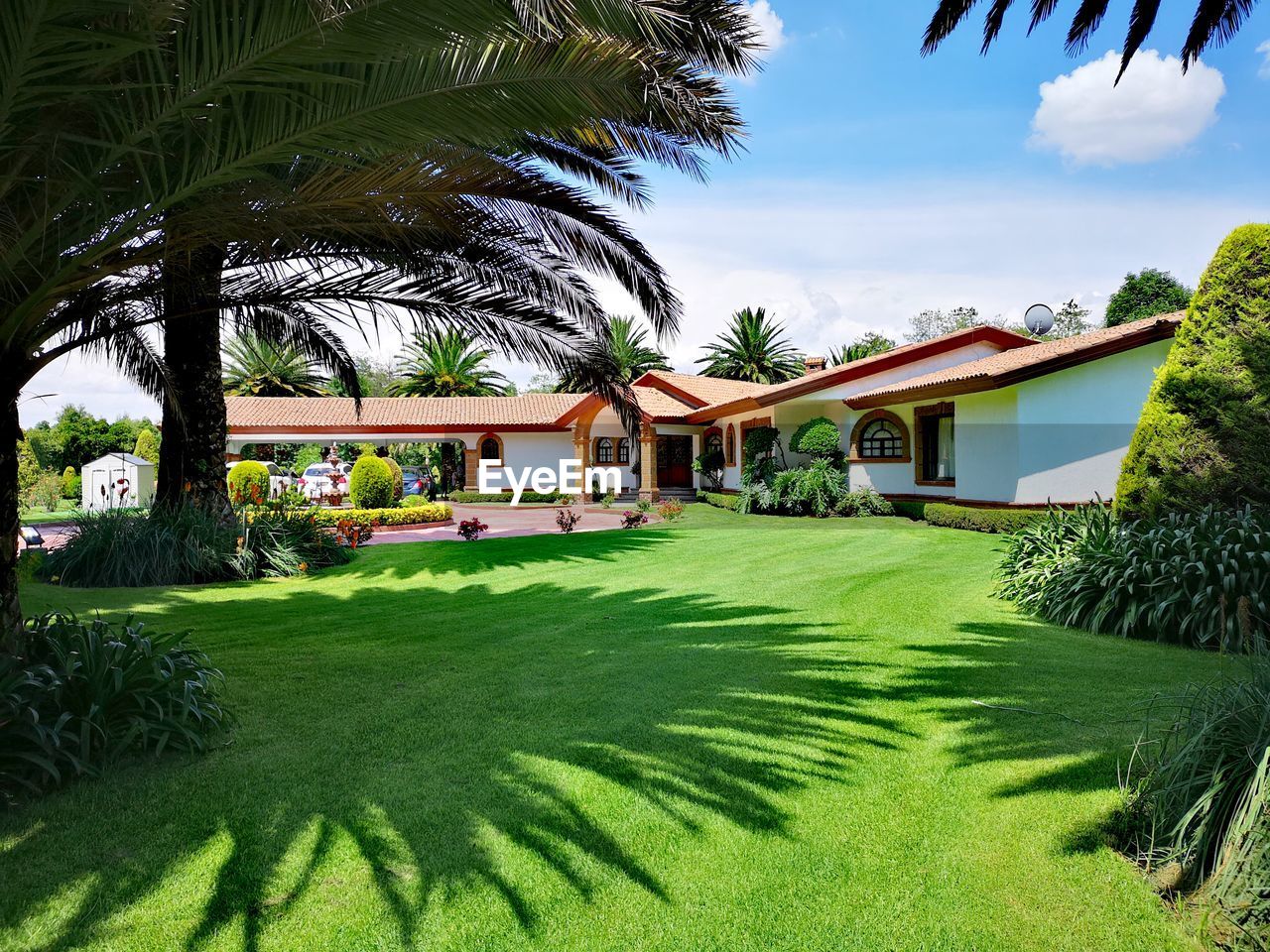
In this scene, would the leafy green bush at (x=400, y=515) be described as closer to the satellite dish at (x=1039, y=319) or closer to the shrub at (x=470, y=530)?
the shrub at (x=470, y=530)

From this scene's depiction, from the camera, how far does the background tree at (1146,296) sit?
37.9m

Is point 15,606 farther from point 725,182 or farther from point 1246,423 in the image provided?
point 1246,423

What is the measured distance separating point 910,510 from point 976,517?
10.9 ft

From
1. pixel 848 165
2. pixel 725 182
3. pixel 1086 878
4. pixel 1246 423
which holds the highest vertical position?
pixel 848 165

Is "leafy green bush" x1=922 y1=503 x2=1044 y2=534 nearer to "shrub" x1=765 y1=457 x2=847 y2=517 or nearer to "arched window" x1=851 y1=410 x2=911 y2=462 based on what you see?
"arched window" x1=851 y1=410 x2=911 y2=462

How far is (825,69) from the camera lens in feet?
34.8

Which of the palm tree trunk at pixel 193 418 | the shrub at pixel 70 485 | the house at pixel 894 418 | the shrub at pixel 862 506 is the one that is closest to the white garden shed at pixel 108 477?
the house at pixel 894 418

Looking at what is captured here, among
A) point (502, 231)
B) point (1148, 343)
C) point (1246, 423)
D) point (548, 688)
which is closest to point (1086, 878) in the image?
point (548, 688)

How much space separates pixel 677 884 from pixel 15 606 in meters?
4.29

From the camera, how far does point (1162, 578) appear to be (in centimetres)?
701

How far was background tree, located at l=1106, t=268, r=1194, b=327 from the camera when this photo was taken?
37.9 metres

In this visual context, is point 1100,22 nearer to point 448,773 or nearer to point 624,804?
point 624,804

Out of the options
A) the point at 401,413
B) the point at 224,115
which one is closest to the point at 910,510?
the point at 224,115

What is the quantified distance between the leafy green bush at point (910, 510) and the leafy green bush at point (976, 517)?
0.43m
